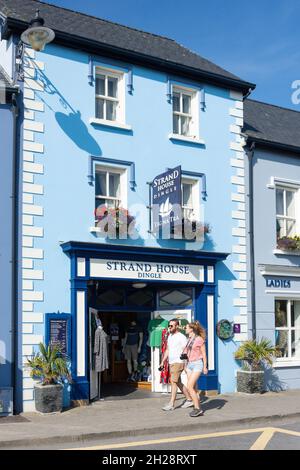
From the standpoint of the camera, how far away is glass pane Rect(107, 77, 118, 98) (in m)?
15.5

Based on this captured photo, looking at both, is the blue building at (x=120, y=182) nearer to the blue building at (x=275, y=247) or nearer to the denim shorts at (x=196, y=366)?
the blue building at (x=275, y=247)

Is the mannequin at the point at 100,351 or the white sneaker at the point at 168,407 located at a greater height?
the mannequin at the point at 100,351

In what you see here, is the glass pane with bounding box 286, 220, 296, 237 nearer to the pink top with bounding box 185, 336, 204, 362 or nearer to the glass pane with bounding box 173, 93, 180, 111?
the glass pane with bounding box 173, 93, 180, 111

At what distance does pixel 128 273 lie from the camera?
1458cm

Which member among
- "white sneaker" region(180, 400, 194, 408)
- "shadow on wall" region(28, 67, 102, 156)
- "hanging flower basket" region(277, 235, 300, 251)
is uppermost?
"shadow on wall" region(28, 67, 102, 156)

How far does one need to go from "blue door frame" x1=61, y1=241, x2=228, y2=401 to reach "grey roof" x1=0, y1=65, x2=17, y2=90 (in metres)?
3.44

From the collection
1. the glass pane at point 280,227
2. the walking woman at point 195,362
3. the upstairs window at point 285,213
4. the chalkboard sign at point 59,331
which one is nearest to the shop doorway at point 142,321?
the chalkboard sign at point 59,331

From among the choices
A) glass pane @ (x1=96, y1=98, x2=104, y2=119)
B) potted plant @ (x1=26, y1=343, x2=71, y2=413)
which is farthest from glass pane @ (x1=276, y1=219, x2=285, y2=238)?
potted plant @ (x1=26, y1=343, x2=71, y2=413)

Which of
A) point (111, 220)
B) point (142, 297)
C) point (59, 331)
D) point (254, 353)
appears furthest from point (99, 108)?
point (254, 353)

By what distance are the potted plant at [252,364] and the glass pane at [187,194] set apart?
147 inches

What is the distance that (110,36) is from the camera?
52.7 feet

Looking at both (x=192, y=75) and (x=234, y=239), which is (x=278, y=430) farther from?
(x=192, y=75)

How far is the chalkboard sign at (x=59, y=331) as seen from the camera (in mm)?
13398

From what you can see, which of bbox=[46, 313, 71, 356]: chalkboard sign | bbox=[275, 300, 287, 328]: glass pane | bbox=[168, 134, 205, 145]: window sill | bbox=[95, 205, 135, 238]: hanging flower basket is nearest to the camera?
bbox=[46, 313, 71, 356]: chalkboard sign
